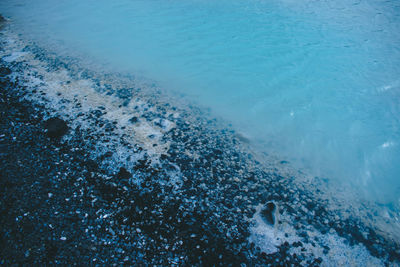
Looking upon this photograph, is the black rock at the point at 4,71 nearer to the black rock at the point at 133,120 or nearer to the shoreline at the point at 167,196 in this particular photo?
the shoreline at the point at 167,196

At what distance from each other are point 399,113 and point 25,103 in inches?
473

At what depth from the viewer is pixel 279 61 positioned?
859 cm

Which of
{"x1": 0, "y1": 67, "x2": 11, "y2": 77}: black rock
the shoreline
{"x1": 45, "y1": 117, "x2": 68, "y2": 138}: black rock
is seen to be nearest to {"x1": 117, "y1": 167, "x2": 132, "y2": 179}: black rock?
the shoreline

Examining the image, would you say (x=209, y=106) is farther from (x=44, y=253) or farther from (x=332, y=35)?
(x=332, y=35)

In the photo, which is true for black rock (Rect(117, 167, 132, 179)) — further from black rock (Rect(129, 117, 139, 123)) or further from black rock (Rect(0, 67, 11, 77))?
black rock (Rect(0, 67, 11, 77))

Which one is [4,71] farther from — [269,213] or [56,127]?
[269,213]

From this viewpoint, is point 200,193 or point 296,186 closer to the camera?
point 200,193

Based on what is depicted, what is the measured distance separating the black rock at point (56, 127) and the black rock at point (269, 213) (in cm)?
509

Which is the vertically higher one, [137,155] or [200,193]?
[137,155]

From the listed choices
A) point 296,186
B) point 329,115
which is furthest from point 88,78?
point 329,115

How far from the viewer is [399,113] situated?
6.34 m

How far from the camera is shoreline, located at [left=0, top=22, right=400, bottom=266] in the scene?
10.1ft

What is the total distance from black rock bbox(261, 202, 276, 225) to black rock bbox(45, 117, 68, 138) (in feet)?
16.7

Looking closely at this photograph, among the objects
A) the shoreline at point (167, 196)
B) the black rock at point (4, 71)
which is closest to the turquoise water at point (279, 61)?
the shoreline at point (167, 196)
